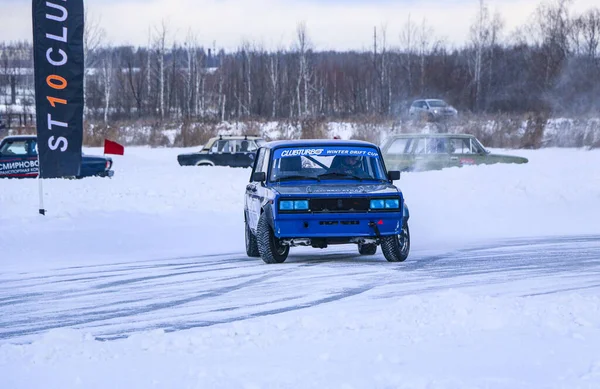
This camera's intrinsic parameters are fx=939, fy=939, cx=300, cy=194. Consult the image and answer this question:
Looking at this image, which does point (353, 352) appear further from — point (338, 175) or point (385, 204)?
point (338, 175)

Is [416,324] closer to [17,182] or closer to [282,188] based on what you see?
[282,188]

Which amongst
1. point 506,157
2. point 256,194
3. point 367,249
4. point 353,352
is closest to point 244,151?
point 506,157

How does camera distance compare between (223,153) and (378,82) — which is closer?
(223,153)

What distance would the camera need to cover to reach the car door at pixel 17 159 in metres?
26.0

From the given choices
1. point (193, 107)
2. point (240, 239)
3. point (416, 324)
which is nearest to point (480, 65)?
point (193, 107)

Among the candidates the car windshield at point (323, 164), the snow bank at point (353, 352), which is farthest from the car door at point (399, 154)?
the snow bank at point (353, 352)

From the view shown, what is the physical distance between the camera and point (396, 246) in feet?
36.6

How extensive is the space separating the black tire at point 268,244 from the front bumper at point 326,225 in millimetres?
270

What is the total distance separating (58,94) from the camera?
15352mm

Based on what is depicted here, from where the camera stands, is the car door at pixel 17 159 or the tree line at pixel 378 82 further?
the tree line at pixel 378 82

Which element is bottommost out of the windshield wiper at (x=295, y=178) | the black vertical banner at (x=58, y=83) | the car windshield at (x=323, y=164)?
the windshield wiper at (x=295, y=178)

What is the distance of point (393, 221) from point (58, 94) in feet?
23.2

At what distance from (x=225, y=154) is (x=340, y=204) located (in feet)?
71.1

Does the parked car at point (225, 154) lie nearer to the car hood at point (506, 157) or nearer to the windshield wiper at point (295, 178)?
the car hood at point (506, 157)
